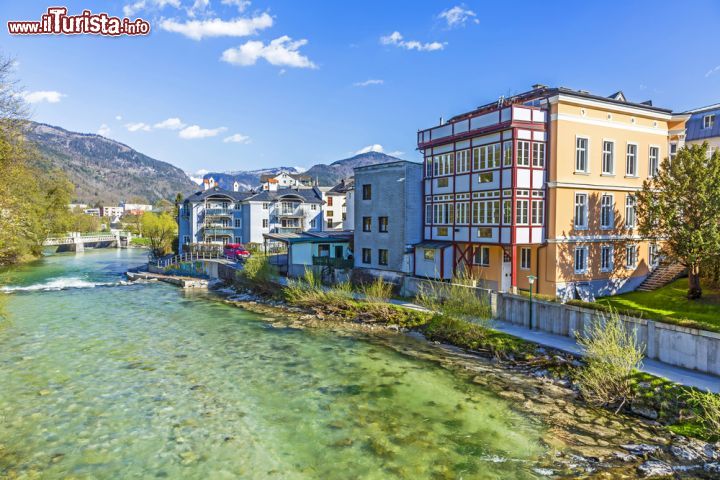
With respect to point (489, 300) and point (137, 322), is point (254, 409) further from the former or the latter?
point (137, 322)

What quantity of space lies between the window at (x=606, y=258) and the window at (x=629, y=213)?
7.35 ft

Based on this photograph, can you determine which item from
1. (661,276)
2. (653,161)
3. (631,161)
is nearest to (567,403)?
(661,276)

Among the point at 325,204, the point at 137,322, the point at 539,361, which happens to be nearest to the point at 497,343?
the point at 539,361

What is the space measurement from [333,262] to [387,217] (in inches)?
264

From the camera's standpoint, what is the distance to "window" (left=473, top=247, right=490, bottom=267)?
2847 centimetres

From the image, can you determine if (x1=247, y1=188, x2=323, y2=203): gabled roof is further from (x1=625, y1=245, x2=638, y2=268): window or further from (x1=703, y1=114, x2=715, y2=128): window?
(x1=703, y1=114, x2=715, y2=128): window

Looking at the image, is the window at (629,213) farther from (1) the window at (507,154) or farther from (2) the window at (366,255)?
(2) the window at (366,255)

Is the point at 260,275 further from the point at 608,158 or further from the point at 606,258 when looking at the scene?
the point at 608,158

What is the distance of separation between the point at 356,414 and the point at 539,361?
8.27 meters

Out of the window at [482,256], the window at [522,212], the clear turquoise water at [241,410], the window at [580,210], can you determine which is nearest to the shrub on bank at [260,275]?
the clear turquoise water at [241,410]

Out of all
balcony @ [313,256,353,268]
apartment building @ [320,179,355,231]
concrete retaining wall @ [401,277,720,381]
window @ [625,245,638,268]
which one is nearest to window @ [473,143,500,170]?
concrete retaining wall @ [401,277,720,381]

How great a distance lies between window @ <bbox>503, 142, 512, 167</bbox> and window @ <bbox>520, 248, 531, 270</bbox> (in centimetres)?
553

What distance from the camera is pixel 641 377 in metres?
15.1

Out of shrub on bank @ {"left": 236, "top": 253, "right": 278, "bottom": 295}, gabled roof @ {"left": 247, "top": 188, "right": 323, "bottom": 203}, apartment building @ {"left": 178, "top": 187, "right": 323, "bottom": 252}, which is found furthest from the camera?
apartment building @ {"left": 178, "top": 187, "right": 323, "bottom": 252}
